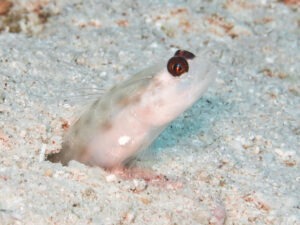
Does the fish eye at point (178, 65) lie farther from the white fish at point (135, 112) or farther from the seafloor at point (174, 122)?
the seafloor at point (174, 122)

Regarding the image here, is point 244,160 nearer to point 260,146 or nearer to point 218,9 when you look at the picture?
point 260,146

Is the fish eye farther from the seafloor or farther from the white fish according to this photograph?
the seafloor

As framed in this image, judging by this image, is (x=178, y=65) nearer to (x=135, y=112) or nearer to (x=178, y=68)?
(x=178, y=68)

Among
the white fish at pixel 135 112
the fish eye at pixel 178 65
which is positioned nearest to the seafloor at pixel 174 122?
the white fish at pixel 135 112

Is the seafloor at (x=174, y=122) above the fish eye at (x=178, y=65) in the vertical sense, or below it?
below

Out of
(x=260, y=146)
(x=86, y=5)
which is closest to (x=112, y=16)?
(x=86, y=5)

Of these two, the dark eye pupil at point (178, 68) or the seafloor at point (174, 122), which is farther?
the seafloor at point (174, 122)
